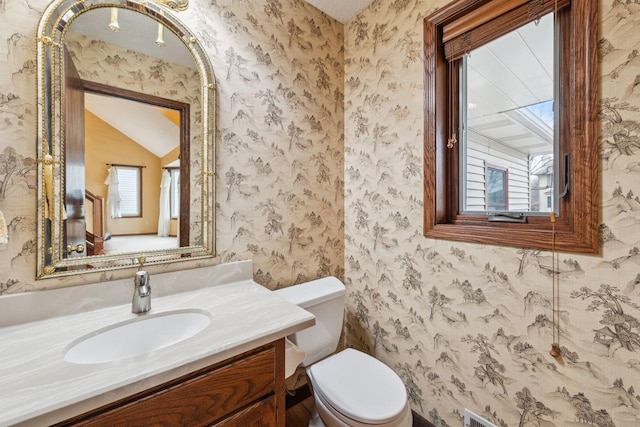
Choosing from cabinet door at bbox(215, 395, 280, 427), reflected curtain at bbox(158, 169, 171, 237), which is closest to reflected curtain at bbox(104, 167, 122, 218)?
reflected curtain at bbox(158, 169, 171, 237)

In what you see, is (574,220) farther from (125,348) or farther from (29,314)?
(29,314)

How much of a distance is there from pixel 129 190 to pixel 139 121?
28 cm

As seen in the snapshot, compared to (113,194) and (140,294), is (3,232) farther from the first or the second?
(140,294)

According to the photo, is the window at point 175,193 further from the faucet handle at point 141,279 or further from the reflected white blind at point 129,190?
the faucet handle at point 141,279

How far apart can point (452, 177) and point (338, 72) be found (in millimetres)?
979

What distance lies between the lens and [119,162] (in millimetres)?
1062

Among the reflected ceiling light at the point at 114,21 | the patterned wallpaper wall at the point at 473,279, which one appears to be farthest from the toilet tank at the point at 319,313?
the reflected ceiling light at the point at 114,21

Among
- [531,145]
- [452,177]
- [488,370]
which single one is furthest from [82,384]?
[531,145]

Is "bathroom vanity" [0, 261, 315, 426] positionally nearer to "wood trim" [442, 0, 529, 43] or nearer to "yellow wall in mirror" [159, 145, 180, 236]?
"yellow wall in mirror" [159, 145, 180, 236]

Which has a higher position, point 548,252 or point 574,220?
point 574,220

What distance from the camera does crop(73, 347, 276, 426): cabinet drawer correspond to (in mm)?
603

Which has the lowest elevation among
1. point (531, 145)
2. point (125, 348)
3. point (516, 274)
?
point (125, 348)

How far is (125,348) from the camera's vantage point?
0.89m

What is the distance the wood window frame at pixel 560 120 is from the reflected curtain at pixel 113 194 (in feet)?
4.36
